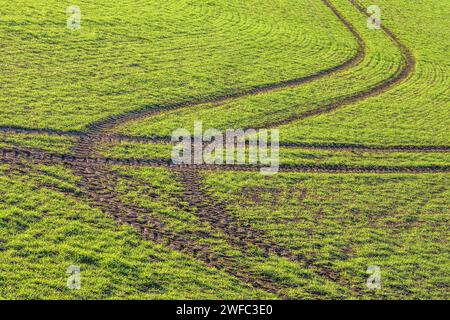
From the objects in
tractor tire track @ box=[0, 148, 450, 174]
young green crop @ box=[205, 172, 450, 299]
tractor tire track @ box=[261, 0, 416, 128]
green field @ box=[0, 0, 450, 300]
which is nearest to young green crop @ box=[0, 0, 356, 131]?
green field @ box=[0, 0, 450, 300]

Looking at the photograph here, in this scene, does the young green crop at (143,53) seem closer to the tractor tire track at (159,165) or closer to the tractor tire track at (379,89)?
the tractor tire track at (159,165)

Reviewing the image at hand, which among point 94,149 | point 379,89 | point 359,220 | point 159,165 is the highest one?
Result: point 379,89

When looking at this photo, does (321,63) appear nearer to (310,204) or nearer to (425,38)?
(425,38)

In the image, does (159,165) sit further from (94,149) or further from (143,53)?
(143,53)

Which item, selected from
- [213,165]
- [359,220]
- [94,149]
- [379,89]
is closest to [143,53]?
[94,149]

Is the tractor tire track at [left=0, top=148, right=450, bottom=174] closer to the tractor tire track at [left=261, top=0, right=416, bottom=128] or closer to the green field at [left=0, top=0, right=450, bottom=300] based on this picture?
the green field at [left=0, top=0, right=450, bottom=300]

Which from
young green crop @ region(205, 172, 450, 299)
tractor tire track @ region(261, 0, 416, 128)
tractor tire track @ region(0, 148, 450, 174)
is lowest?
young green crop @ region(205, 172, 450, 299)

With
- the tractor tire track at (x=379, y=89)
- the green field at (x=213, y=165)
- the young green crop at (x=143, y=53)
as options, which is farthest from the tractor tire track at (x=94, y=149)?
the tractor tire track at (x=379, y=89)

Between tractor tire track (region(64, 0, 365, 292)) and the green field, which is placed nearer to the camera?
the green field
